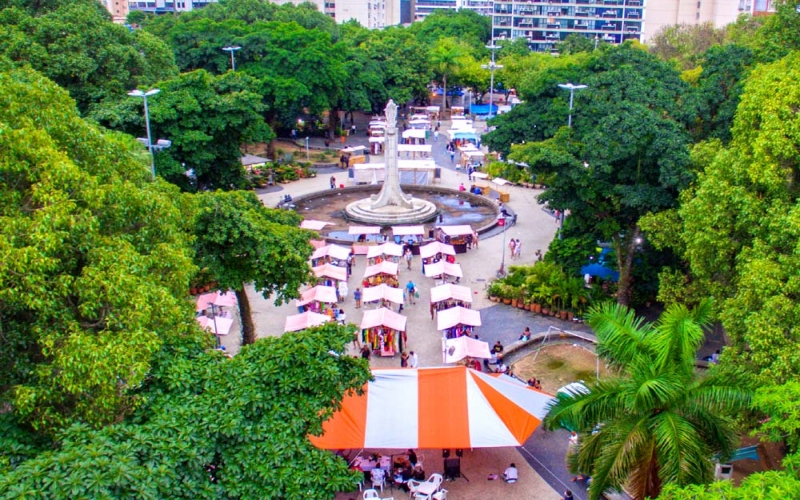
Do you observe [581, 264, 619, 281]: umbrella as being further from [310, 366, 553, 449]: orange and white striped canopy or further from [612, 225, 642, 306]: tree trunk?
[310, 366, 553, 449]: orange and white striped canopy

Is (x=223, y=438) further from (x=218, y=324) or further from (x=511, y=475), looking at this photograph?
(x=218, y=324)

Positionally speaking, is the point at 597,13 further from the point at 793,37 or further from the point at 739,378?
the point at 739,378

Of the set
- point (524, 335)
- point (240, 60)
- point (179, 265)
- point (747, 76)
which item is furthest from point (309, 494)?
point (240, 60)

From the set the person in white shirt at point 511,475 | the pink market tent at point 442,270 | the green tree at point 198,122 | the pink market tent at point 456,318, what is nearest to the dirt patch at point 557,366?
the pink market tent at point 456,318

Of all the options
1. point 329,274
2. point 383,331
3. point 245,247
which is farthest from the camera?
point 329,274

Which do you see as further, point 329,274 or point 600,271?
point 329,274

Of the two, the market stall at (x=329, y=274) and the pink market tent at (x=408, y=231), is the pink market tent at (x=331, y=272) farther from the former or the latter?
the pink market tent at (x=408, y=231)

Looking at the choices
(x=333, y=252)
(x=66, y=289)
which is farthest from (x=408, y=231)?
(x=66, y=289)

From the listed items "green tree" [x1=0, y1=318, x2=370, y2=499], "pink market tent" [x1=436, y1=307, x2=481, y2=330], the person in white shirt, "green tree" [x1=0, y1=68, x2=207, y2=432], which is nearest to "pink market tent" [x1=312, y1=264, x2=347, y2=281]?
"pink market tent" [x1=436, y1=307, x2=481, y2=330]
